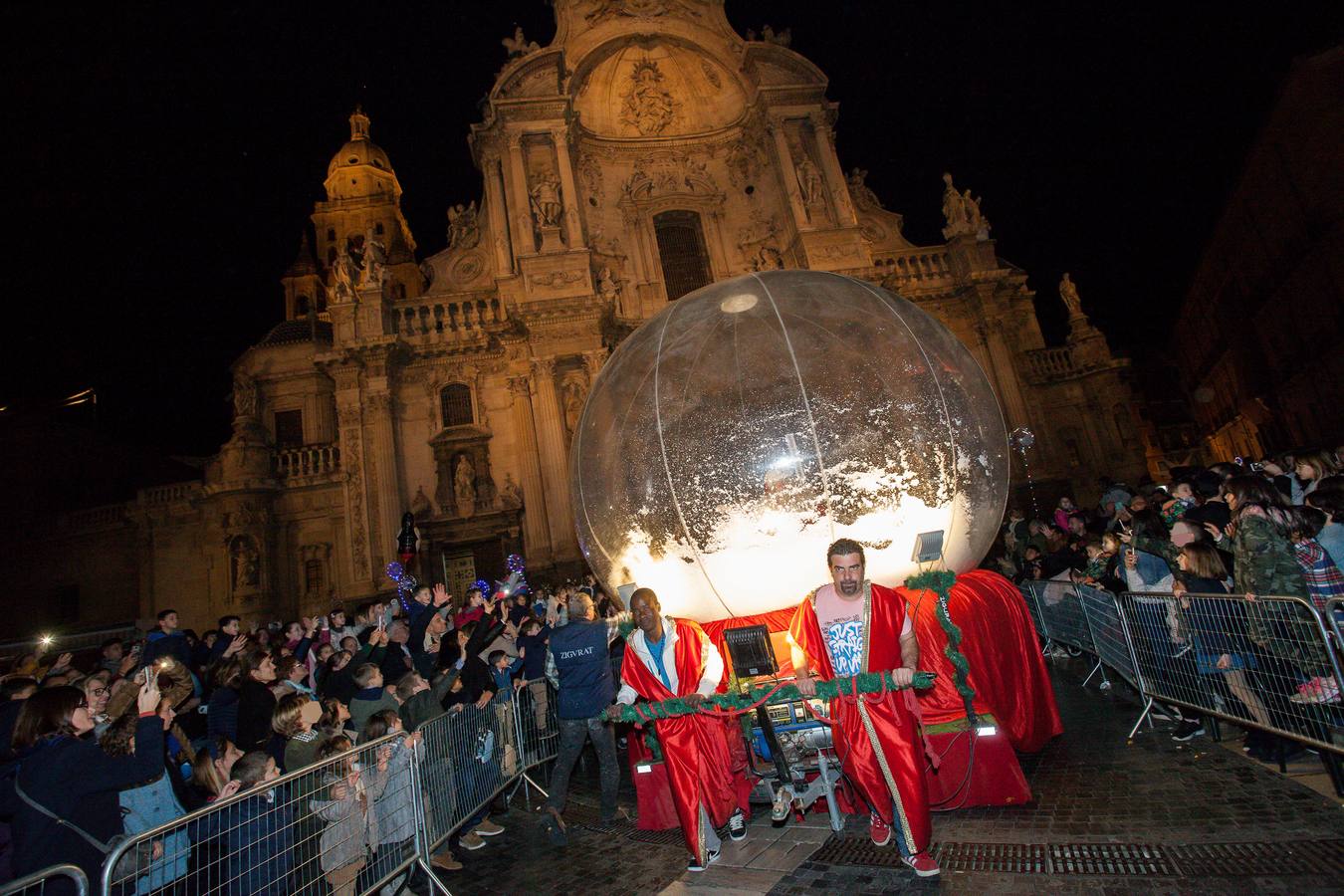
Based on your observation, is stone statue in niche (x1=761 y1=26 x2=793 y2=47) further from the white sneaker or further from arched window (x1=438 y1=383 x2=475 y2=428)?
the white sneaker

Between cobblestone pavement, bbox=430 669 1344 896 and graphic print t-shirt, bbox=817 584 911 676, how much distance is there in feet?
3.86

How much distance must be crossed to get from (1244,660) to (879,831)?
2.88 m

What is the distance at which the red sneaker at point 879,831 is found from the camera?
4.01 meters

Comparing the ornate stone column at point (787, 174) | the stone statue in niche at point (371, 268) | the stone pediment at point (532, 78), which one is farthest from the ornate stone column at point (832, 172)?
the stone statue in niche at point (371, 268)

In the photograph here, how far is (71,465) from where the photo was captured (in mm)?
28797

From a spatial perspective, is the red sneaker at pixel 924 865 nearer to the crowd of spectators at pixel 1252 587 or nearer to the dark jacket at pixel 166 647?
the crowd of spectators at pixel 1252 587

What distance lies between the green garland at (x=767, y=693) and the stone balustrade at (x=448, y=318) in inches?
623

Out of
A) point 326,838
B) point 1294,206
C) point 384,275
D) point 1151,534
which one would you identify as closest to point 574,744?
point 326,838

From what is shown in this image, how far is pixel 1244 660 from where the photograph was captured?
451 centimetres

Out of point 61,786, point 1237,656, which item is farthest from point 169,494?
point 1237,656

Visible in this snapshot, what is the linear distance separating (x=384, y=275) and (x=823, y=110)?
15186 mm

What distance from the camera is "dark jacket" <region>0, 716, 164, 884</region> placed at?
315 centimetres

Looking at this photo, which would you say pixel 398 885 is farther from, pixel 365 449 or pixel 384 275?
pixel 384 275

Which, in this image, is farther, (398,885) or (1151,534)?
(1151,534)
